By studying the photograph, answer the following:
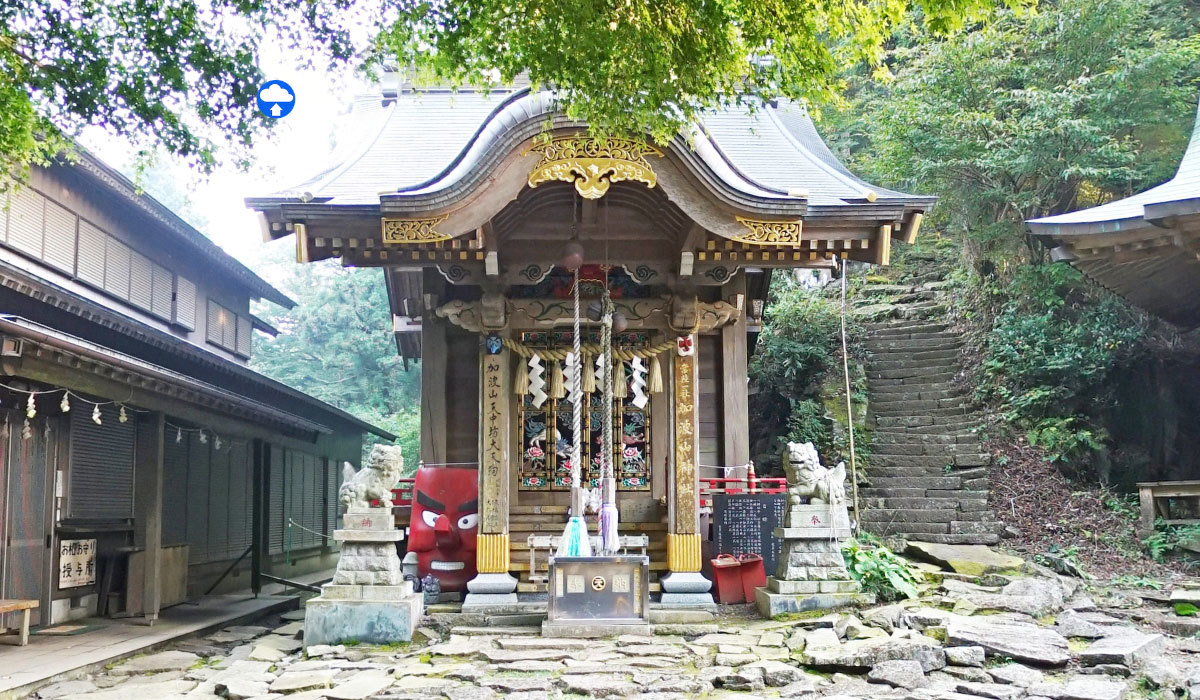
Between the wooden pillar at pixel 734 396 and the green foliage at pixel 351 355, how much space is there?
19.9m

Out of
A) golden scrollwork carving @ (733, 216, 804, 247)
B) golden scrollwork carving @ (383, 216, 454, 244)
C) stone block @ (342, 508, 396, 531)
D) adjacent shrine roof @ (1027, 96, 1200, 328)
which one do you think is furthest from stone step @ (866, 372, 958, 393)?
stone block @ (342, 508, 396, 531)

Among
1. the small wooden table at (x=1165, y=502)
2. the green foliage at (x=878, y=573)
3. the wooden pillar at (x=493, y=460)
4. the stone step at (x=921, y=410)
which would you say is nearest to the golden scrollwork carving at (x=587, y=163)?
the wooden pillar at (x=493, y=460)

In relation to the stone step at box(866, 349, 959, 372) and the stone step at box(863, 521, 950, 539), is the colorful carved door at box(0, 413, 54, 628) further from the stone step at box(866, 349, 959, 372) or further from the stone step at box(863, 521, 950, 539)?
the stone step at box(866, 349, 959, 372)

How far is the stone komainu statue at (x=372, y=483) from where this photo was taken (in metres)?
9.05

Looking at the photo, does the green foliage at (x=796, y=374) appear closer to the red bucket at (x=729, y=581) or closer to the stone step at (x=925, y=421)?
the stone step at (x=925, y=421)

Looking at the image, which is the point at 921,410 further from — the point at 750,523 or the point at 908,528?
the point at 750,523

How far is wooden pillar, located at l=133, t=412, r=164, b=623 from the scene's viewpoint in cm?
1114

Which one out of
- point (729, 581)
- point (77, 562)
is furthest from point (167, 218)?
point (729, 581)

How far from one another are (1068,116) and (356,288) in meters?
24.0

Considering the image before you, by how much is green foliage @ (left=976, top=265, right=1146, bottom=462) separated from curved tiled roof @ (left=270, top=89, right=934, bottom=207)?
17.1 feet

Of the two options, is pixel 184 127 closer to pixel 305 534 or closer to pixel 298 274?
pixel 305 534

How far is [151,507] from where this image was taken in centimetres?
1128

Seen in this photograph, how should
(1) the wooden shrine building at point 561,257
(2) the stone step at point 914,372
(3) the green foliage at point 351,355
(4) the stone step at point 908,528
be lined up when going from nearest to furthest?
(1) the wooden shrine building at point 561,257, (4) the stone step at point 908,528, (2) the stone step at point 914,372, (3) the green foliage at point 351,355

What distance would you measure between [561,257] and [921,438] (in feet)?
27.9
